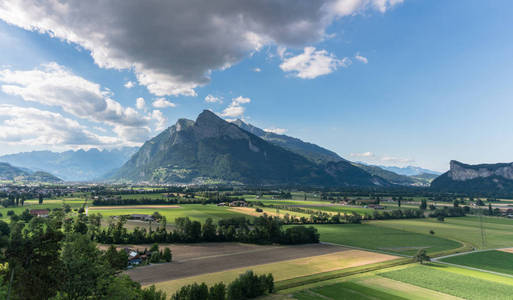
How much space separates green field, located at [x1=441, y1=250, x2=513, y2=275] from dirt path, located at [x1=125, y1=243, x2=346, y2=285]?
3003cm

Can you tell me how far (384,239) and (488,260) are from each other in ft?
95.9

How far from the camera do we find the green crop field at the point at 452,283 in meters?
49.6

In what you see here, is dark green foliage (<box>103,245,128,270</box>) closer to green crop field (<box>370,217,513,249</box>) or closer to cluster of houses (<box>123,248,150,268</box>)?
cluster of houses (<box>123,248,150,268</box>)

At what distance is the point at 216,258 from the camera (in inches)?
2724

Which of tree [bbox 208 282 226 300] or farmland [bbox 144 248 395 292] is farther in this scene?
farmland [bbox 144 248 395 292]

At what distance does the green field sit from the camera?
68125 mm

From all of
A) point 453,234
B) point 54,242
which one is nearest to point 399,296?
point 54,242

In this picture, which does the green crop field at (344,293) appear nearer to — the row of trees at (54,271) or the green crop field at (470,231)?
the row of trees at (54,271)

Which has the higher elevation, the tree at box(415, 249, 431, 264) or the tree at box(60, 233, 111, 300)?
the tree at box(60, 233, 111, 300)

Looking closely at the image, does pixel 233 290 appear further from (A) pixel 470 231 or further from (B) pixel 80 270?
(A) pixel 470 231

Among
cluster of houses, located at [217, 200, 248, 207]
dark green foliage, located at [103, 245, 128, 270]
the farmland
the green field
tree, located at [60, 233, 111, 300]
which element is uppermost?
tree, located at [60, 233, 111, 300]

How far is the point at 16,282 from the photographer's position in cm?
2450

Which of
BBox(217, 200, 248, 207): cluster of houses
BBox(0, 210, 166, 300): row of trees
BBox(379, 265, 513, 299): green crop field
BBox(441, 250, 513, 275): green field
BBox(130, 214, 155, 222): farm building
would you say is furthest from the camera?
BBox(217, 200, 248, 207): cluster of houses

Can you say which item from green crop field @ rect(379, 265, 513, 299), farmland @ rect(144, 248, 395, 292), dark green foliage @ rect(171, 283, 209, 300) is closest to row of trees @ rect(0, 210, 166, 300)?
dark green foliage @ rect(171, 283, 209, 300)
